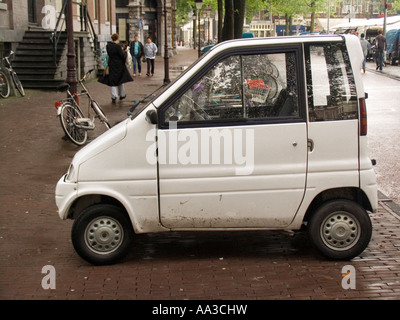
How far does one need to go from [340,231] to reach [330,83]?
132cm

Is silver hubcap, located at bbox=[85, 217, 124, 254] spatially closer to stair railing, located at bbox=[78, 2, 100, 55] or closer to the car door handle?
the car door handle

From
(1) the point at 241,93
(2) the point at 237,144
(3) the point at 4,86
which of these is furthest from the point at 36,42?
(2) the point at 237,144

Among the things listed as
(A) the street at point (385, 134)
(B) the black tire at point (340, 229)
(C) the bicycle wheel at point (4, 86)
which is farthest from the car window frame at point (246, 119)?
(C) the bicycle wheel at point (4, 86)

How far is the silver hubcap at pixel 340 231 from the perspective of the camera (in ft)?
18.7

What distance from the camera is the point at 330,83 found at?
5.70 meters

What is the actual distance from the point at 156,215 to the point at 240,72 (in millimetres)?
1474

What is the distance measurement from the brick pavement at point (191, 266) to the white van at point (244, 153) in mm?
296

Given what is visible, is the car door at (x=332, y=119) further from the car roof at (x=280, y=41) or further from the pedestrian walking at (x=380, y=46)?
the pedestrian walking at (x=380, y=46)

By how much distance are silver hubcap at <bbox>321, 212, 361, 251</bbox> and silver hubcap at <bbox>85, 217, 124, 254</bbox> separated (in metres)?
1.83

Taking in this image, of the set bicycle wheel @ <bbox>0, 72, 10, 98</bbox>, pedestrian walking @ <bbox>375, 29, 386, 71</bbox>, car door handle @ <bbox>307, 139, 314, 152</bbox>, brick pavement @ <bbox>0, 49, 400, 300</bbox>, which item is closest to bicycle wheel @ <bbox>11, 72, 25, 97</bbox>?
bicycle wheel @ <bbox>0, 72, 10, 98</bbox>
